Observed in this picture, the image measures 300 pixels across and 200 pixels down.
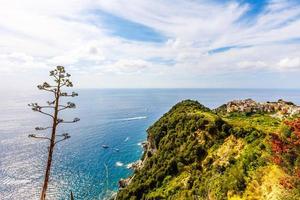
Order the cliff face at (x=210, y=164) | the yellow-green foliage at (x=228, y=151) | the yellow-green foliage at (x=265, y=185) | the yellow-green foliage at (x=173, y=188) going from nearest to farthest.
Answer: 1. the yellow-green foliage at (x=265, y=185)
2. the cliff face at (x=210, y=164)
3. the yellow-green foliage at (x=228, y=151)
4. the yellow-green foliage at (x=173, y=188)

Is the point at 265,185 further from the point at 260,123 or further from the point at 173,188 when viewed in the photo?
the point at 260,123

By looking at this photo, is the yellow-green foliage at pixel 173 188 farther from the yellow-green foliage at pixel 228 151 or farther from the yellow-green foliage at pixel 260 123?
the yellow-green foliage at pixel 260 123

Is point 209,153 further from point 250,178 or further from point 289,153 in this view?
point 289,153

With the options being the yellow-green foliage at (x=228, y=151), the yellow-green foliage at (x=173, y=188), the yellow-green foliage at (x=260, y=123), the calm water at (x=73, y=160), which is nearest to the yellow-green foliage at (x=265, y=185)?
the yellow-green foliage at (x=228, y=151)

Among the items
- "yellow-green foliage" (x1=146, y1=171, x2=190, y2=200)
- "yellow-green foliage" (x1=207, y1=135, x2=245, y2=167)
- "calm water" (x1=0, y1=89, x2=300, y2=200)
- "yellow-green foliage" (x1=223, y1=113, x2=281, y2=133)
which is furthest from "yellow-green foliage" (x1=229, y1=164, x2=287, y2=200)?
"calm water" (x1=0, y1=89, x2=300, y2=200)

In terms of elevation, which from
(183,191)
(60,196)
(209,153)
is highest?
(209,153)

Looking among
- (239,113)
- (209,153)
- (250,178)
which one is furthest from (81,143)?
(250,178)

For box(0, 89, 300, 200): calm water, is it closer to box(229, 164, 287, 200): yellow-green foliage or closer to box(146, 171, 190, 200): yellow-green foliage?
box(146, 171, 190, 200): yellow-green foliage

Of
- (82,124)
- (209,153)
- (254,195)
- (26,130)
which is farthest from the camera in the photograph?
(82,124)
